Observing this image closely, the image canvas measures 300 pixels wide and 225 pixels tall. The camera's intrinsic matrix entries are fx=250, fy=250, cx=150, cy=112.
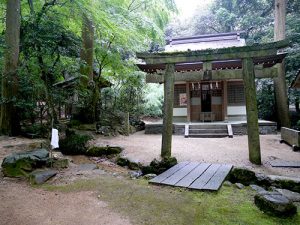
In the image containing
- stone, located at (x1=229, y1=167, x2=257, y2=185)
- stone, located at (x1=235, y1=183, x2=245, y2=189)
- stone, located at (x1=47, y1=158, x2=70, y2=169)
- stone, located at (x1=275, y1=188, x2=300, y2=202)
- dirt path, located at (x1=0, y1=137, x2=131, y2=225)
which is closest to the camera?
dirt path, located at (x1=0, y1=137, x2=131, y2=225)

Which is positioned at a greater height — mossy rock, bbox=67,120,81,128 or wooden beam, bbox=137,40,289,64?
wooden beam, bbox=137,40,289,64

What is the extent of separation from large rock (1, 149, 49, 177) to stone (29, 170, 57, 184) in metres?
0.21

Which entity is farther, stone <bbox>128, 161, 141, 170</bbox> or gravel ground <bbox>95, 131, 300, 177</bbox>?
stone <bbox>128, 161, 141, 170</bbox>

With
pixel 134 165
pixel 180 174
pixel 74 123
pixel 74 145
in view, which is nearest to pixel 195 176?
pixel 180 174

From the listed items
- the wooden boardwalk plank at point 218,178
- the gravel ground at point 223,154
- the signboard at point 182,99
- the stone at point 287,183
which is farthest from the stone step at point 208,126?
the stone at point 287,183

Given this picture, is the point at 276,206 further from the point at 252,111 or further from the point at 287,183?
the point at 252,111

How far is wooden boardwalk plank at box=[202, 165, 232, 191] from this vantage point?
15.3 feet

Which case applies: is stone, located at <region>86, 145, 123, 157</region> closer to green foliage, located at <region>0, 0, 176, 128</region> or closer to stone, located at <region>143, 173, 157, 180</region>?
green foliage, located at <region>0, 0, 176, 128</region>

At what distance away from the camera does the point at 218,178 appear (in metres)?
5.22

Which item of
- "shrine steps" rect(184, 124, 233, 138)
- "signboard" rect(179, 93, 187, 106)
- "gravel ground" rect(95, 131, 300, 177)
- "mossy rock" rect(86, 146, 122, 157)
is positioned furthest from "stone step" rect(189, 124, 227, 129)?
"mossy rock" rect(86, 146, 122, 157)

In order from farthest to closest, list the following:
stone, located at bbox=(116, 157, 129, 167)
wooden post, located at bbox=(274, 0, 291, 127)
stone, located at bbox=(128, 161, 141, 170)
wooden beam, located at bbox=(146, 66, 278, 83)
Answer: wooden post, located at bbox=(274, 0, 291, 127) < stone, located at bbox=(116, 157, 129, 167) < stone, located at bbox=(128, 161, 141, 170) < wooden beam, located at bbox=(146, 66, 278, 83)

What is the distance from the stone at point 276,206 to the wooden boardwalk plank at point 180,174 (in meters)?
1.69

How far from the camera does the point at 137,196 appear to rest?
4379mm

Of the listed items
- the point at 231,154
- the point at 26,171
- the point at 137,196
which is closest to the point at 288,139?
the point at 231,154
